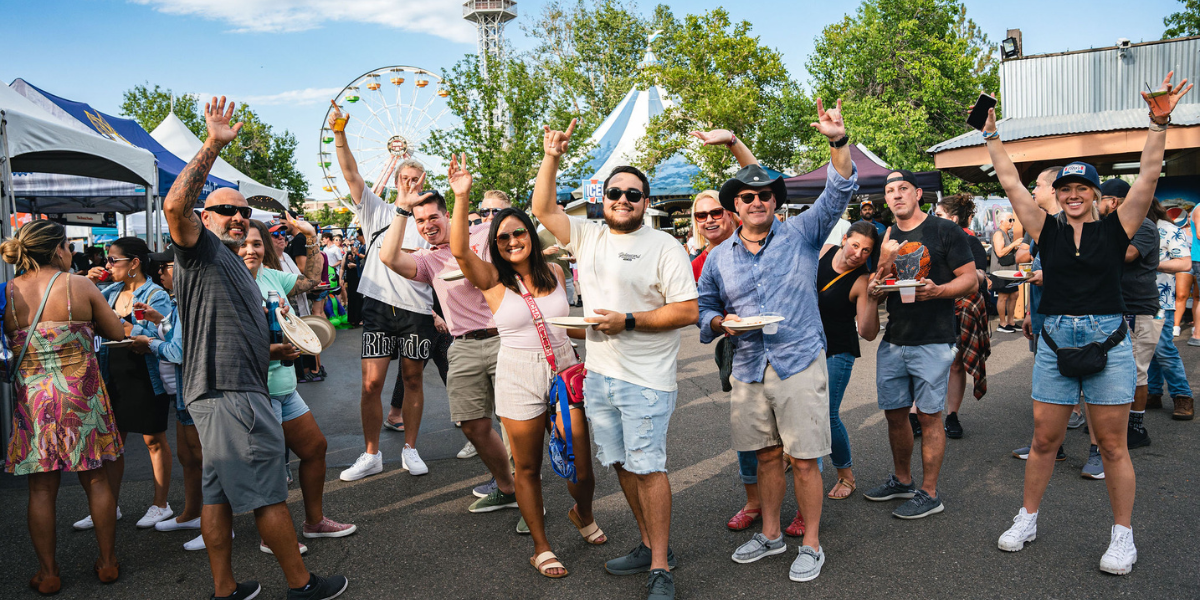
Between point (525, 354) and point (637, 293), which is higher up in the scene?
point (637, 293)

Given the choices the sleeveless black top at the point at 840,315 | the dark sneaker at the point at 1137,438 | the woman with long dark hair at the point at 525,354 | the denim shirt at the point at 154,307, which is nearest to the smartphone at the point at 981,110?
the sleeveless black top at the point at 840,315

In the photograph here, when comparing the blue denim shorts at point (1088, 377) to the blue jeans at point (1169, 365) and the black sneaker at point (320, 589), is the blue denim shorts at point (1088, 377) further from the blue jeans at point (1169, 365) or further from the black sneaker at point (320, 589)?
the black sneaker at point (320, 589)

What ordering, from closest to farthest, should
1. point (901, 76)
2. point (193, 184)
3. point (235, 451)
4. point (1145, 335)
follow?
1. point (193, 184)
2. point (235, 451)
3. point (1145, 335)
4. point (901, 76)

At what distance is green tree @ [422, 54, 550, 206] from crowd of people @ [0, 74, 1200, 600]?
54.9 feet

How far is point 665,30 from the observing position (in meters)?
45.8

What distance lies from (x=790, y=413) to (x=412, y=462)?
293cm

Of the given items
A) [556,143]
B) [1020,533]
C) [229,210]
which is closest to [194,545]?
[229,210]

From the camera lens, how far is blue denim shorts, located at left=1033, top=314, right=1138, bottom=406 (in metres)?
3.32

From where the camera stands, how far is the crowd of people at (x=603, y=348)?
3.16 meters

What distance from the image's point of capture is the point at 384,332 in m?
5.20

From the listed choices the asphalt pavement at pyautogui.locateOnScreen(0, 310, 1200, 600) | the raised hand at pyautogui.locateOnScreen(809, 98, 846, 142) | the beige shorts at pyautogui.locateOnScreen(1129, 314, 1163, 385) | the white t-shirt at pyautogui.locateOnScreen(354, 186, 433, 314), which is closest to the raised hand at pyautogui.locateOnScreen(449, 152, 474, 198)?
the raised hand at pyautogui.locateOnScreen(809, 98, 846, 142)

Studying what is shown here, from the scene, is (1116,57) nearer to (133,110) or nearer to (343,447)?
(343,447)

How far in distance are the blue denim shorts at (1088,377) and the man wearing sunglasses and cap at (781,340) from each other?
1.10m

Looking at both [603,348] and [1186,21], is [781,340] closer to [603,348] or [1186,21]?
[603,348]
